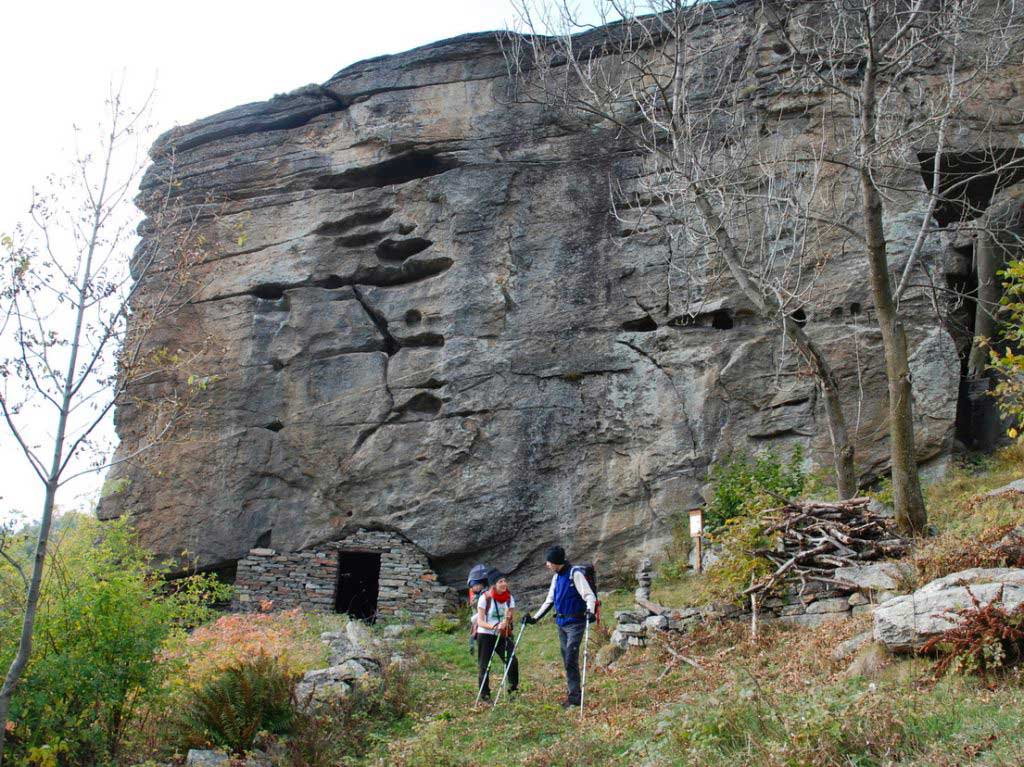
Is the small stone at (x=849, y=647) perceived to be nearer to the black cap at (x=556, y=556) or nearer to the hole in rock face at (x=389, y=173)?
the black cap at (x=556, y=556)

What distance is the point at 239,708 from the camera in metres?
7.04

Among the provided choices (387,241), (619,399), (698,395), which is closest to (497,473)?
(619,399)

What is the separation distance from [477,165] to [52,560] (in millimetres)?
11558

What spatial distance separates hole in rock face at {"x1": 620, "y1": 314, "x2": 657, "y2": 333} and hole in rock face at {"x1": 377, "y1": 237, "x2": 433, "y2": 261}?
4.09 metres

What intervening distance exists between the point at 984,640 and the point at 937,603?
593 mm

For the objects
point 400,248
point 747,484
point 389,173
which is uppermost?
point 389,173

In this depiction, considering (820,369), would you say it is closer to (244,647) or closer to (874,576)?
(874,576)

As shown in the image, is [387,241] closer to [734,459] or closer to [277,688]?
[734,459]

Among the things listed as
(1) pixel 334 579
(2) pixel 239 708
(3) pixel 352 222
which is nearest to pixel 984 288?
(3) pixel 352 222

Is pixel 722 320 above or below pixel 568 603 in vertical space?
above

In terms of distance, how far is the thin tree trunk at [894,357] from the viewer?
9852 millimetres

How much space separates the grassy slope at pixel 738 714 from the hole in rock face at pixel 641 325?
6.39 meters

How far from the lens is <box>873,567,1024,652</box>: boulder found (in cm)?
633

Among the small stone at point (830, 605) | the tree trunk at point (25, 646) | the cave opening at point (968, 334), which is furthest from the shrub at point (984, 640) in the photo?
the cave opening at point (968, 334)
